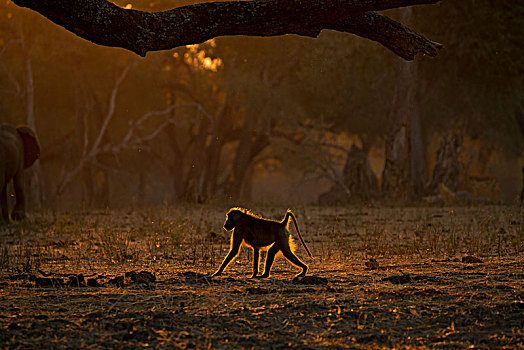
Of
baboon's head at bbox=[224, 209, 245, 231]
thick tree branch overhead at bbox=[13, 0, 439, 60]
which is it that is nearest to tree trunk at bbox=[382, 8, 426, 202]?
thick tree branch overhead at bbox=[13, 0, 439, 60]

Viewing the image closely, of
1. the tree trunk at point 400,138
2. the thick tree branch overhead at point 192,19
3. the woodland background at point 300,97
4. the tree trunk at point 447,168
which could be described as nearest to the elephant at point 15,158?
the woodland background at point 300,97

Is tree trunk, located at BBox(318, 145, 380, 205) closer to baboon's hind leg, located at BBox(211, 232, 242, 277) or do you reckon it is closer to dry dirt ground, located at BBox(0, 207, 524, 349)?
dry dirt ground, located at BBox(0, 207, 524, 349)

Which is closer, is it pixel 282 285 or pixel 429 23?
pixel 282 285

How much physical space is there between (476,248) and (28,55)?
18.6 meters

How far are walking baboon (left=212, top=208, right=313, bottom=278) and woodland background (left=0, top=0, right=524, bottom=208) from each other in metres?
12.7

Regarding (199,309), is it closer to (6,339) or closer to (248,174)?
(6,339)

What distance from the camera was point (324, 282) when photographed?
21.3ft

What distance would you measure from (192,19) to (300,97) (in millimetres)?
20352

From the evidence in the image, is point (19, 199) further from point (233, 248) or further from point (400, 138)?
point (400, 138)

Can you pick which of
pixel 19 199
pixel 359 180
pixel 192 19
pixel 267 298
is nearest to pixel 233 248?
pixel 267 298

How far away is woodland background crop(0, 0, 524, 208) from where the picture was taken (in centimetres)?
2214

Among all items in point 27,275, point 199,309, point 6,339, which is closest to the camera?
point 6,339

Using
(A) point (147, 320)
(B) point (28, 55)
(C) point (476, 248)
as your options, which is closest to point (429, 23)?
(B) point (28, 55)

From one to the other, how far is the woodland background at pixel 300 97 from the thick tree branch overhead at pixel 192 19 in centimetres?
1294
